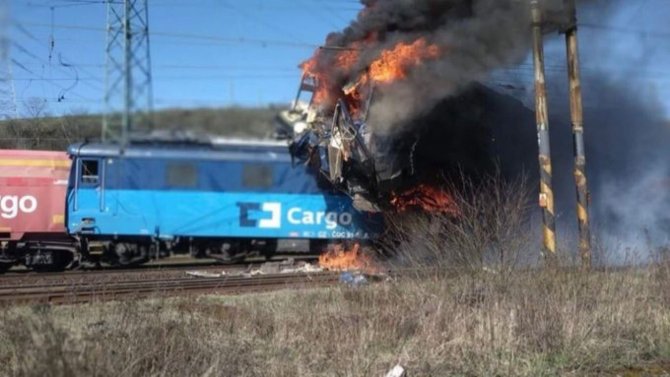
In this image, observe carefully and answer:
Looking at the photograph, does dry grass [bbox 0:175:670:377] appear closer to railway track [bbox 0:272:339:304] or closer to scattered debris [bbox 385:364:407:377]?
scattered debris [bbox 385:364:407:377]

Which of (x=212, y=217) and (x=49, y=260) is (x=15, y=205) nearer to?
(x=49, y=260)

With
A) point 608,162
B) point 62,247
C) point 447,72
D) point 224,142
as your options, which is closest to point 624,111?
point 608,162

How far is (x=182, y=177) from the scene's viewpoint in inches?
552

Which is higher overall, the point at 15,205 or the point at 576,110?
the point at 576,110

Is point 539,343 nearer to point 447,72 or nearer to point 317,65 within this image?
point 317,65

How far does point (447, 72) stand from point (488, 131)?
11.7 feet

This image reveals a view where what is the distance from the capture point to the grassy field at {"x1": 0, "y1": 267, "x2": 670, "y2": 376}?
221 inches

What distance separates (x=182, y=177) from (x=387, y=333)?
26.2 ft

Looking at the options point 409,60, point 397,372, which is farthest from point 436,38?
point 397,372

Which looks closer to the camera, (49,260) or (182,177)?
(182,177)

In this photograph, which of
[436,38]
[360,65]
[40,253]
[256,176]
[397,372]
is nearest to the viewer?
[397,372]

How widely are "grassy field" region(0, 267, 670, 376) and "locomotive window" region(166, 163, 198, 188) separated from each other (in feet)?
11.8

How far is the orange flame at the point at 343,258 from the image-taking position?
17.7 meters

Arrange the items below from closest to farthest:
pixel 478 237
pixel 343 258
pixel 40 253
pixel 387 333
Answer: pixel 387 333 → pixel 478 237 → pixel 343 258 → pixel 40 253
